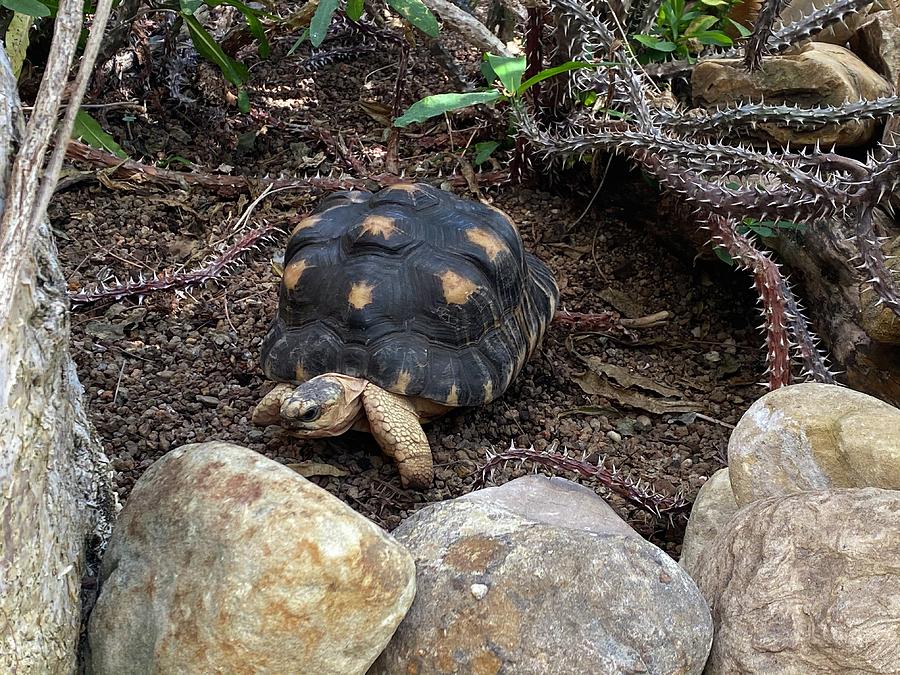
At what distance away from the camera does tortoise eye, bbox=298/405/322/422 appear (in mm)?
2057

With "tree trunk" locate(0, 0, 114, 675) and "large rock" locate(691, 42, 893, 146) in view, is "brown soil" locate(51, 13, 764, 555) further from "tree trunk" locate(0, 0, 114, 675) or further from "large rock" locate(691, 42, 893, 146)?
"tree trunk" locate(0, 0, 114, 675)

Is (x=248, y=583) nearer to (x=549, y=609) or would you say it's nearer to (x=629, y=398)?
(x=549, y=609)

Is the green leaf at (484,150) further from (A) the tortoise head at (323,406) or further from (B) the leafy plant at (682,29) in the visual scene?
(A) the tortoise head at (323,406)

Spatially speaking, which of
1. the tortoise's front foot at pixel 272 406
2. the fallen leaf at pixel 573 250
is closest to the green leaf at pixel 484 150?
the fallen leaf at pixel 573 250

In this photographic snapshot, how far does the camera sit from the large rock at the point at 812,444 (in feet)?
5.25

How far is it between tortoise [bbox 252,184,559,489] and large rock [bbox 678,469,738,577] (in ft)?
2.06

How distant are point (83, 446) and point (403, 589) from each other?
0.70 metres

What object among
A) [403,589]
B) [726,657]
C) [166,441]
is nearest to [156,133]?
[166,441]

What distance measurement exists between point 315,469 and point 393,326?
43cm

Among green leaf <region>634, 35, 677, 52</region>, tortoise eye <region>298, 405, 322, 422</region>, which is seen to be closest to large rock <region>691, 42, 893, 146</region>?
green leaf <region>634, 35, 677, 52</region>

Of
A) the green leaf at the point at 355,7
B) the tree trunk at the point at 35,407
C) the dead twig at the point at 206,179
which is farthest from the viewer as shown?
the dead twig at the point at 206,179

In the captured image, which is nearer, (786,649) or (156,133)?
(786,649)

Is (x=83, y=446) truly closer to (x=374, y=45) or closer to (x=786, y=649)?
(x=786, y=649)

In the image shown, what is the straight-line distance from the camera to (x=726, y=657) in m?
1.43
